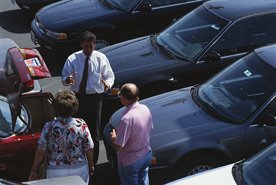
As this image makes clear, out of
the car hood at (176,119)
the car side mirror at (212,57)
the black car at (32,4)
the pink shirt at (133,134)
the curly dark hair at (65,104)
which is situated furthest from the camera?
the black car at (32,4)

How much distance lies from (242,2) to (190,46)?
3.92ft

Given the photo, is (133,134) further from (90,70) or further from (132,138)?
(90,70)

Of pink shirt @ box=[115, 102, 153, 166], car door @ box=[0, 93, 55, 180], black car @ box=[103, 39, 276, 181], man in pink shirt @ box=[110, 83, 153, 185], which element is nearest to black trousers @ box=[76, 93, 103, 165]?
black car @ box=[103, 39, 276, 181]

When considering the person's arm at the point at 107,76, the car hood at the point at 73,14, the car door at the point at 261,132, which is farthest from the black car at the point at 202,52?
the car door at the point at 261,132

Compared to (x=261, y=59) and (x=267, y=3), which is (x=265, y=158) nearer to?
(x=261, y=59)

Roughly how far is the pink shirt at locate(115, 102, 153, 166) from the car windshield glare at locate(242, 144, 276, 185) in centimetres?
114

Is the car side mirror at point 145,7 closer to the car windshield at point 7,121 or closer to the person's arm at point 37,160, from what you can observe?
the car windshield at point 7,121

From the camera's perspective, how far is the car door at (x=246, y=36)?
9609mm

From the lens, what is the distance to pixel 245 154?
300 inches

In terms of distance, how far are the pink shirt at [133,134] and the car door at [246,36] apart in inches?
119

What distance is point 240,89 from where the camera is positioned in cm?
804

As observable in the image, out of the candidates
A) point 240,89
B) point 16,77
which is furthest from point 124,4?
point 16,77

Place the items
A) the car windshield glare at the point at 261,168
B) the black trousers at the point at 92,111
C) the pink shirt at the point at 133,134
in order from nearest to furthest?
the car windshield glare at the point at 261,168, the pink shirt at the point at 133,134, the black trousers at the point at 92,111

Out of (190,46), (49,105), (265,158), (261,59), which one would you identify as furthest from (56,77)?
(265,158)
